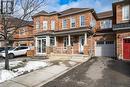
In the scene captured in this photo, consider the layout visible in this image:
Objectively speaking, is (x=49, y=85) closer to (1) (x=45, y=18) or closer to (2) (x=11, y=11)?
(2) (x=11, y=11)

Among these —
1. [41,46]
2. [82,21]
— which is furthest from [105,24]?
[41,46]

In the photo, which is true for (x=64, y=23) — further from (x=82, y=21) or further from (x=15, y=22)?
(x=15, y=22)

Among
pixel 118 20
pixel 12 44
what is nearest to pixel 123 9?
pixel 118 20

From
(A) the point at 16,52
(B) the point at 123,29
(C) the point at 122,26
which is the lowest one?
(A) the point at 16,52

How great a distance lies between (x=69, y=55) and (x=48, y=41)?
606 cm

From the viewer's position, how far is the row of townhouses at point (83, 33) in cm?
2033

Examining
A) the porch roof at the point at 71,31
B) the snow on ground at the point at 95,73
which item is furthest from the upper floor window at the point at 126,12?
the snow on ground at the point at 95,73

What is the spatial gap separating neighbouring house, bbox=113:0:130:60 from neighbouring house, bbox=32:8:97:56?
A: 4409mm

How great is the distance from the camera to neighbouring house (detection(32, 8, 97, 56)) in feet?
80.4

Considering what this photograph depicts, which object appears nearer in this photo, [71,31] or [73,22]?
[71,31]

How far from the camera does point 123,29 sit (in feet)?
65.1

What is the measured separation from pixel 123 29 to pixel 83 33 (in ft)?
18.8

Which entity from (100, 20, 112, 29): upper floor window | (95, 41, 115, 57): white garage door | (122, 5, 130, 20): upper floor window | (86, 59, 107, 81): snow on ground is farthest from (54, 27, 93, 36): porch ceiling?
(86, 59, 107, 81): snow on ground

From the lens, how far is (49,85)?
9.06 meters
